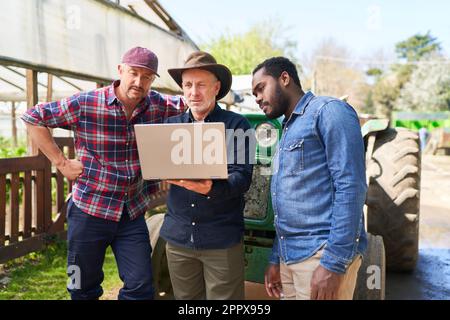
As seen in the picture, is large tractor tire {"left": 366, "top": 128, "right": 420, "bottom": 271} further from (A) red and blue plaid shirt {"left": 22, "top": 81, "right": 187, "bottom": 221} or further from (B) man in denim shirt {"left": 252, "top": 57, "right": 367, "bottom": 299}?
(A) red and blue plaid shirt {"left": 22, "top": 81, "right": 187, "bottom": 221}

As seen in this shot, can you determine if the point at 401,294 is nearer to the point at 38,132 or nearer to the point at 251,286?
the point at 251,286

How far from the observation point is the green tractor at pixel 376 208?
289cm

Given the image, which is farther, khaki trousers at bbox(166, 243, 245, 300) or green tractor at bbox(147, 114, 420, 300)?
green tractor at bbox(147, 114, 420, 300)

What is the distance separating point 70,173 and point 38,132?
323 mm

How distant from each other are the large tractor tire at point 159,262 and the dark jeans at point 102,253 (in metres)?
0.38

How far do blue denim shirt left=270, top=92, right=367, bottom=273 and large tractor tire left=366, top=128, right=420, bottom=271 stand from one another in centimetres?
200

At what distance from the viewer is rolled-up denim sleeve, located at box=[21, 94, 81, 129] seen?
2.55 m

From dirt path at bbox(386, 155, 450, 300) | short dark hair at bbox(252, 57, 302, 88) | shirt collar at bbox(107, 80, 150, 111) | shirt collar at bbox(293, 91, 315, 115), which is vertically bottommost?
dirt path at bbox(386, 155, 450, 300)

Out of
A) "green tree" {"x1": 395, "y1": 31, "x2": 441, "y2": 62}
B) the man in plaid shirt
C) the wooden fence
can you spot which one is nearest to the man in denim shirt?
the man in plaid shirt

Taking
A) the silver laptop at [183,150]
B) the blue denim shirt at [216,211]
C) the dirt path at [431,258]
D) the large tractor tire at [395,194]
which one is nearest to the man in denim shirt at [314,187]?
the blue denim shirt at [216,211]

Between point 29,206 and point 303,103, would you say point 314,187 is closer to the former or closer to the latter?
point 303,103

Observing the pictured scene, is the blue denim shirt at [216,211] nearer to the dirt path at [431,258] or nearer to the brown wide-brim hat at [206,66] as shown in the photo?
the brown wide-brim hat at [206,66]

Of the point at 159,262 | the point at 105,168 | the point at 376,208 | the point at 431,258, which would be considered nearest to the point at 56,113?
the point at 105,168
